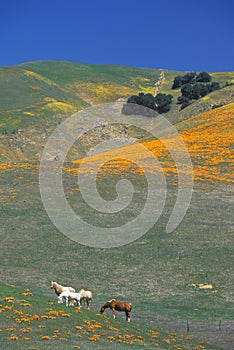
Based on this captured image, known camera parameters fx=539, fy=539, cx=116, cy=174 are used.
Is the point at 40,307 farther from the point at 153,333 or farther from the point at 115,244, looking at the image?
the point at 115,244

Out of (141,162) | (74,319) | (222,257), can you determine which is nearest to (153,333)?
(74,319)

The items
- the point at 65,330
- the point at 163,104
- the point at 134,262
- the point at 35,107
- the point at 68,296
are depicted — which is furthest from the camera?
the point at 163,104

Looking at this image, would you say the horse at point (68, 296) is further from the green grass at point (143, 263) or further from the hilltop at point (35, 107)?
the hilltop at point (35, 107)

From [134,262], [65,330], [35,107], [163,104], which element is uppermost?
[163,104]

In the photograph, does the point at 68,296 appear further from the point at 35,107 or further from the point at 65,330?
the point at 35,107

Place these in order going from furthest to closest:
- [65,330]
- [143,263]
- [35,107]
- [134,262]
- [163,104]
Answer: [163,104]
[35,107]
[134,262]
[143,263]
[65,330]

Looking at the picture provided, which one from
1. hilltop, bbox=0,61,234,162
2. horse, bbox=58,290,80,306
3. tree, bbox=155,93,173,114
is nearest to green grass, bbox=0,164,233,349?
horse, bbox=58,290,80,306

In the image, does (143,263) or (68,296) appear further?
(143,263)

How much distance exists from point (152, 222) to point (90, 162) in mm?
29856

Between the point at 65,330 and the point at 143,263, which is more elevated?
the point at 143,263

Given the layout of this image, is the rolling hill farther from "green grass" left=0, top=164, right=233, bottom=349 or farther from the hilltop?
the hilltop

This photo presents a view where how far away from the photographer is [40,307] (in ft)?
105

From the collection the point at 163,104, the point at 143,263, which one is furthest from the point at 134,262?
the point at 163,104


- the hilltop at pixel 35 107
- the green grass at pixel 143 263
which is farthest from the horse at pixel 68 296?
the hilltop at pixel 35 107
